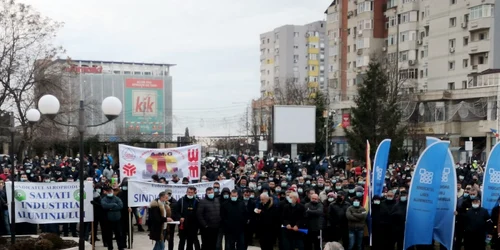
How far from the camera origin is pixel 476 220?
14672mm

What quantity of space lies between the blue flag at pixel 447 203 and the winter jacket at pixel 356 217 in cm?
162

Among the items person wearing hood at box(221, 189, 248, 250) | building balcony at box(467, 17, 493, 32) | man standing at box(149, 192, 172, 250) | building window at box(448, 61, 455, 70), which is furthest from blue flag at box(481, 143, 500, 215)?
building window at box(448, 61, 455, 70)

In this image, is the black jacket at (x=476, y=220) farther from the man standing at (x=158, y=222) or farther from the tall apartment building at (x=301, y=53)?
the tall apartment building at (x=301, y=53)

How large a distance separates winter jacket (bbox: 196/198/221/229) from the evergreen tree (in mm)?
30789

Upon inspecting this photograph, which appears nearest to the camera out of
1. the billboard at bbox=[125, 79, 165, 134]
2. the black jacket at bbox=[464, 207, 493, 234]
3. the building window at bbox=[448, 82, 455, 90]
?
the black jacket at bbox=[464, 207, 493, 234]

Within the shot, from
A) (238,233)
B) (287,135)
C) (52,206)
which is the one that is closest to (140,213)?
(52,206)

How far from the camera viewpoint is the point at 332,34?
265 feet

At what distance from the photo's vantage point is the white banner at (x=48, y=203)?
15.4m

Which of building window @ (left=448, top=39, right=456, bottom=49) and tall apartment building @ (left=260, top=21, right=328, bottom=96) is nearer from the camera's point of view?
building window @ (left=448, top=39, right=456, bottom=49)

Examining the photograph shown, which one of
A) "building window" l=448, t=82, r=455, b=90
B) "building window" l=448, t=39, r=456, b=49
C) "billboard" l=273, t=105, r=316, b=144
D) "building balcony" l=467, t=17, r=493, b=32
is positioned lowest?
"billboard" l=273, t=105, r=316, b=144

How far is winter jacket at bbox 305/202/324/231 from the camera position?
14305 millimetres

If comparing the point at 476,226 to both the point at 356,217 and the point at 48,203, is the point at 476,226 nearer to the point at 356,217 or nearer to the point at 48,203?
the point at 356,217

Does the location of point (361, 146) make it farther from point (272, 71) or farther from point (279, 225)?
point (272, 71)

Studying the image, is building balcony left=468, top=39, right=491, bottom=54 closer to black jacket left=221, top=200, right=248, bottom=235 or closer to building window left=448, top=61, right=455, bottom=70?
building window left=448, top=61, right=455, bottom=70
